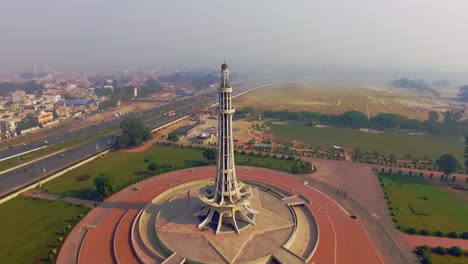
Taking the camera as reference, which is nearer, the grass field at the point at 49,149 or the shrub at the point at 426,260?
the shrub at the point at 426,260

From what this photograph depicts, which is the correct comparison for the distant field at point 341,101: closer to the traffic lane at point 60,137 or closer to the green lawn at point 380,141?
the green lawn at point 380,141

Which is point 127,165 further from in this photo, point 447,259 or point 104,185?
point 447,259

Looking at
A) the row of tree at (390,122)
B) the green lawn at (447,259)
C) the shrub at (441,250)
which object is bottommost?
the green lawn at (447,259)

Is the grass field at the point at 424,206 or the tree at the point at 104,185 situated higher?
the tree at the point at 104,185

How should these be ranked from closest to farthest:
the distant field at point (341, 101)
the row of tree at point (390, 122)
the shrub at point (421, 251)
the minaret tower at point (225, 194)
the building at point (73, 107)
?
1. the shrub at point (421, 251)
2. the minaret tower at point (225, 194)
3. the row of tree at point (390, 122)
4. the building at point (73, 107)
5. the distant field at point (341, 101)

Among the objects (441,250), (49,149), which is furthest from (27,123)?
(441,250)

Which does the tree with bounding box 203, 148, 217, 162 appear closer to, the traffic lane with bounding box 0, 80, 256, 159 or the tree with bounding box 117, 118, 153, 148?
the tree with bounding box 117, 118, 153, 148

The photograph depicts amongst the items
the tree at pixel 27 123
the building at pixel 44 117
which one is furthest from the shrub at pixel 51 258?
the building at pixel 44 117

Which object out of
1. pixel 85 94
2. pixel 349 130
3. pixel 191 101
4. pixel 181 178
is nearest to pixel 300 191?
pixel 181 178
